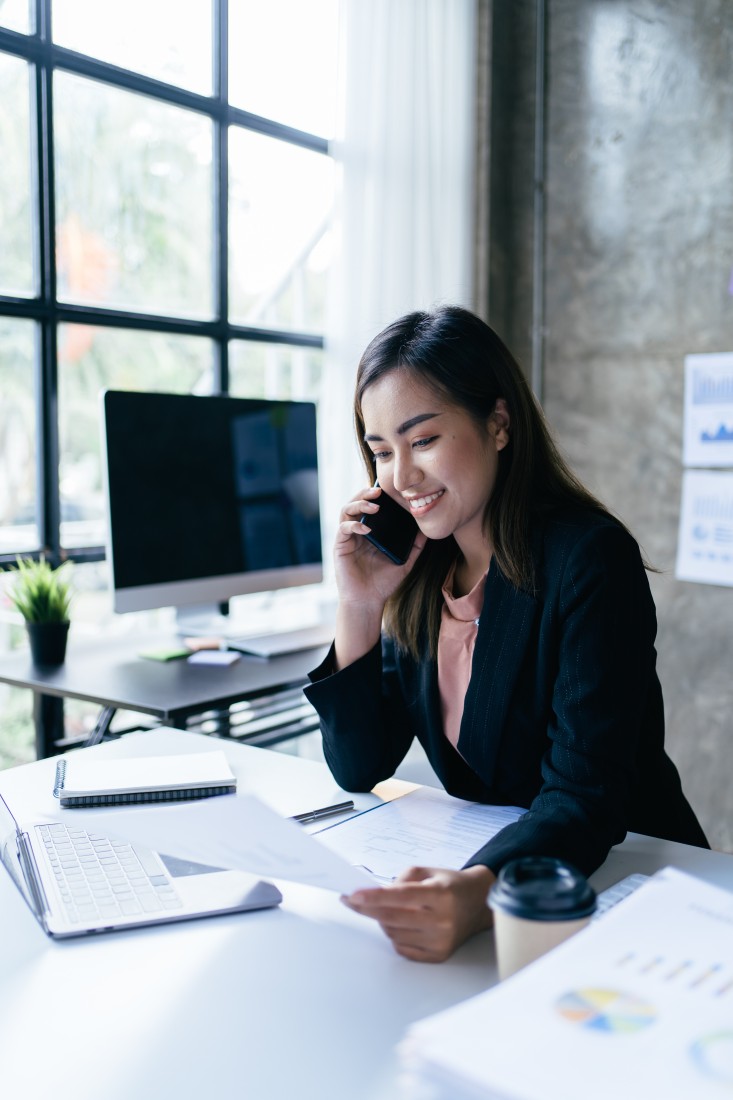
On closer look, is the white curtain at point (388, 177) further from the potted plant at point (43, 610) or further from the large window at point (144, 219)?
the potted plant at point (43, 610)

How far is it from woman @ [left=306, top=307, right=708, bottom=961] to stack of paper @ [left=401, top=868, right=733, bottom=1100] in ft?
1.66

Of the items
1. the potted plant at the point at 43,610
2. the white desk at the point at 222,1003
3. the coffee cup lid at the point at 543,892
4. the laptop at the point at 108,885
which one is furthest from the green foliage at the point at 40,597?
the coffee cup lid at the point at 543,892

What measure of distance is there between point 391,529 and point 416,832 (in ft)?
1.71

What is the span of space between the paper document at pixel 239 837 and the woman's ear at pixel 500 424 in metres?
0.75

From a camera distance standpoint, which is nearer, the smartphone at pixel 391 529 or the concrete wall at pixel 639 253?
the smartphone at pixel 391 529

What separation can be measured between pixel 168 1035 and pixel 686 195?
10.1 ft

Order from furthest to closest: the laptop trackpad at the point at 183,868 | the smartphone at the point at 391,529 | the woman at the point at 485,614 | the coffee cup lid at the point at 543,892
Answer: the smartphone at the point at 391,529, the woman at the point at 485,614, the laptop trackpad at the point at 183,868, the coffee cup lid at the point at 543,892

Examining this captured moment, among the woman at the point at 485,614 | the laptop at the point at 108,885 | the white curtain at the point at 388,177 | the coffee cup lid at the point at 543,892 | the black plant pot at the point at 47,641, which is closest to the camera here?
the coffee cup lid at the point at 543,892

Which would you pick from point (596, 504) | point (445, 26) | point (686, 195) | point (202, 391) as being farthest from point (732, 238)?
point (596, 504)

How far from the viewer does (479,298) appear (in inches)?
142

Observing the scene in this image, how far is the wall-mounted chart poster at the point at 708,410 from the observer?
311cm

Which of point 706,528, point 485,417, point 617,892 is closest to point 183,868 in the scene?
point 617,892

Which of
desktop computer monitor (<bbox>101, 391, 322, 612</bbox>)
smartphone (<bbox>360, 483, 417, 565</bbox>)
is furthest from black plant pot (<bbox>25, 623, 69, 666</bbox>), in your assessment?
smartphone (<bbox>360, 483, 417, 565</bbox>)

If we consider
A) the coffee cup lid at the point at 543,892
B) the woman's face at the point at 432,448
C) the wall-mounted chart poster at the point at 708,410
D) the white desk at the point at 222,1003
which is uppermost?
the wall-mounted chart poster at the point at 708,410
